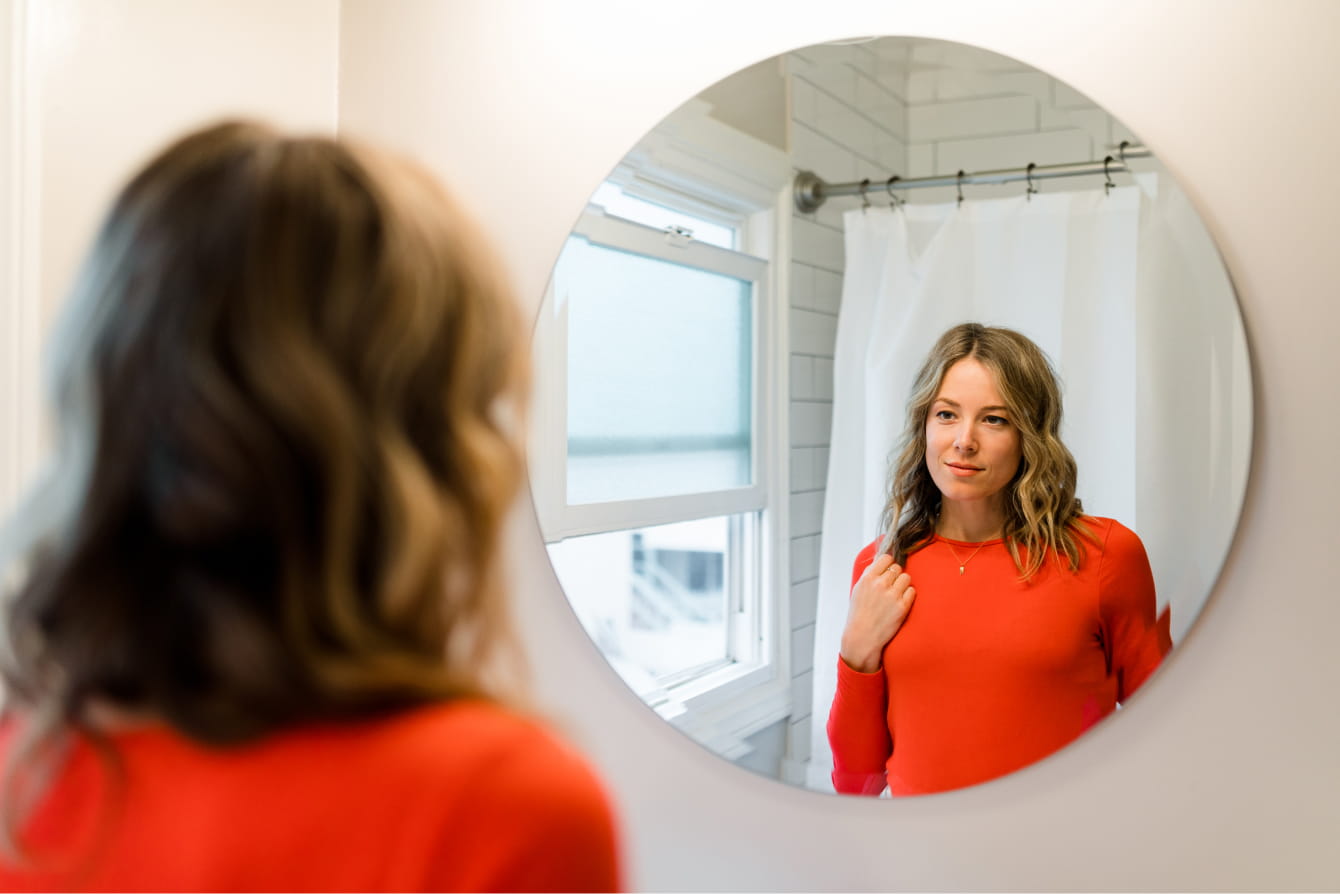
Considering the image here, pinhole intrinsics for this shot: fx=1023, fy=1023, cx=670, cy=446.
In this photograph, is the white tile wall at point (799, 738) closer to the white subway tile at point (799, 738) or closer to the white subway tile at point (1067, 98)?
the white subway tile at point (799, 738)

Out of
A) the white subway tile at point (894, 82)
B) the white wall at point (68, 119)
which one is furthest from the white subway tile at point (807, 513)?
the white wall at point (68, 119)

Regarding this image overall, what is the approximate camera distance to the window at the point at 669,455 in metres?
1.16

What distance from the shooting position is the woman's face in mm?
1022

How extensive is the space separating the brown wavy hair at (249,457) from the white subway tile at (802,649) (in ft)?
2.02

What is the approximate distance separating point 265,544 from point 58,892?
22cm

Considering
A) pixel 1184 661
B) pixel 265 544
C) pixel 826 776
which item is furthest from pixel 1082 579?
pixel 265 544

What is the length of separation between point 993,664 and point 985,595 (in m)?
0.07

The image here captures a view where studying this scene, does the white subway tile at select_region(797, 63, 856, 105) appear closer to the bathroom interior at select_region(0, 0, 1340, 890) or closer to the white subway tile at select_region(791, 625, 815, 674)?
the bathroom interior at select_region(0, 0, 1340, 890)

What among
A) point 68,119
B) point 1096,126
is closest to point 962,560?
point 1096,126

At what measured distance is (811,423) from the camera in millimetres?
1126

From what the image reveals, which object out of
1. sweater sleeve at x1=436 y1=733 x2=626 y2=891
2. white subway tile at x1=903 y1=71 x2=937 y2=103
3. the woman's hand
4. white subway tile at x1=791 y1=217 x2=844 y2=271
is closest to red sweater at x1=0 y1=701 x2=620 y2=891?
sweater sleeve at x1=436 y1=733 x2=626 y2=891

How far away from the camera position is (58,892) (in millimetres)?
542

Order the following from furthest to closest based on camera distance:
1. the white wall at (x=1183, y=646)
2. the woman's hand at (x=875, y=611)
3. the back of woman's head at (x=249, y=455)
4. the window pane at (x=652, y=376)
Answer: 1. the window pane at (x=652, y=376)
2. the woman's hand at (x=875, y=611)
3. the white wall at (x=1183, y=646)
4. the back of woman's head at (x=249, y=455)

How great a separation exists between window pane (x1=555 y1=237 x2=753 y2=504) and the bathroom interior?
0.01 m
